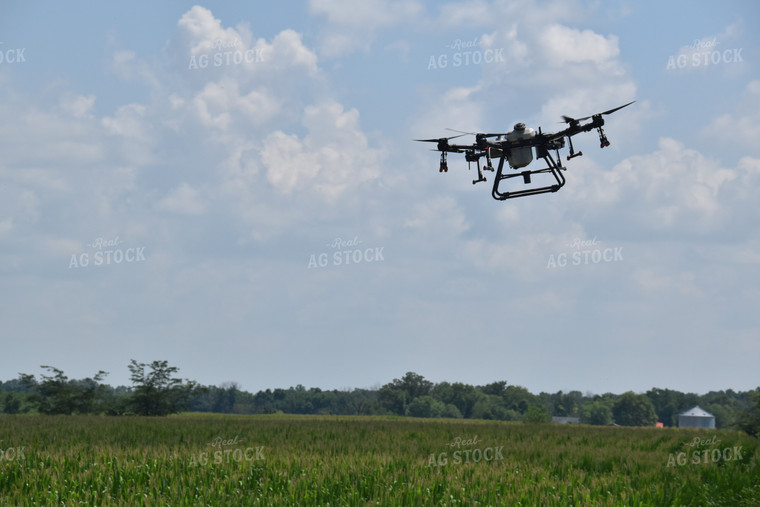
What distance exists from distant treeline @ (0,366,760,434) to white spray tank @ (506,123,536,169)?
29.4 m

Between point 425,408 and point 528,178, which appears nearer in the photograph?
point 528,178

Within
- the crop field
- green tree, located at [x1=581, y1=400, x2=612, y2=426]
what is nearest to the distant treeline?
green tree, located at [x1=581, y1=400, x2=612, y2=426]

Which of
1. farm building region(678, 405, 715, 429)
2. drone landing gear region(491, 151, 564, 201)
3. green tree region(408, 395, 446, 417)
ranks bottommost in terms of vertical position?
farm building region(678, 405, 715, 429)

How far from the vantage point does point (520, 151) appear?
2234 centimetres

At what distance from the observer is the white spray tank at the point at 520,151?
73.2 ft

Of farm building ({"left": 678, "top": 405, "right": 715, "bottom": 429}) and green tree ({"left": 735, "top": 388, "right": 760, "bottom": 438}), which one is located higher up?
green tree ({"left": 735, "top": 388, "right": 760, "bottom": 438})

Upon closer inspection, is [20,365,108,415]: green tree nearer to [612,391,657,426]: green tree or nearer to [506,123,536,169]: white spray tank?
[506,123,536,169]: white spray tank

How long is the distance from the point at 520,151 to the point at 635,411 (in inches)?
6016

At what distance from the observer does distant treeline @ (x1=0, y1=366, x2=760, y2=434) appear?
5156 centimetres

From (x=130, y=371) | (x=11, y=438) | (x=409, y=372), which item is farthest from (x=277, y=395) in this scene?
(x=11, y=438)

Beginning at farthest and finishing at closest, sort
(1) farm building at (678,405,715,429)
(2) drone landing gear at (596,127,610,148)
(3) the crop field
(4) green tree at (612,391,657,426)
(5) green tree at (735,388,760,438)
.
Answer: (4) green tree at (612,391,657,426), (1) farm building at (678,405,715,429), (5) green tree at (735,388,760,438), (2) drone landing gear at (596,127,610,148), (3) the crop field

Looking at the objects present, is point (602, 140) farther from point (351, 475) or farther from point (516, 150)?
point (351, 475)

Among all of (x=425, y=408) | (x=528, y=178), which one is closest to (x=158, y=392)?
(x=528, y=178)

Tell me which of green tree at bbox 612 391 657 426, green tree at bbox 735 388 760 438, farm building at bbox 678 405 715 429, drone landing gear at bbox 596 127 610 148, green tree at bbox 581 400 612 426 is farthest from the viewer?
green tree at bbox 612 391 657 426
